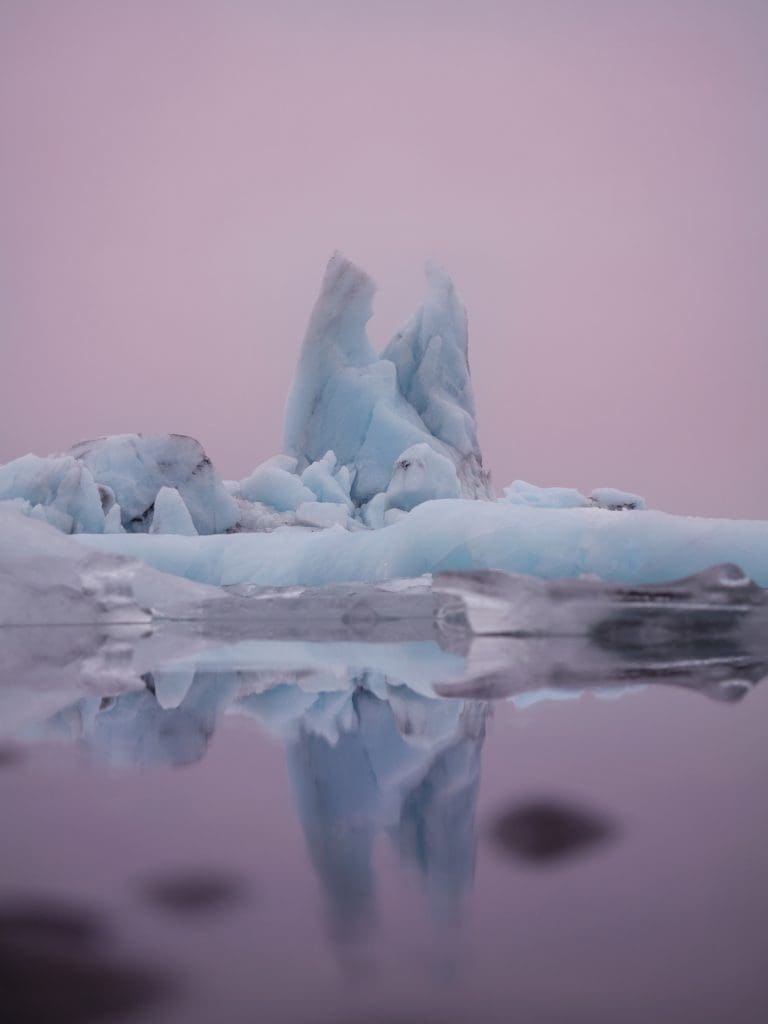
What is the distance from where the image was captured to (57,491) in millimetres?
11211

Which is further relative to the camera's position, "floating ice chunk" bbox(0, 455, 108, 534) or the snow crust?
"floating ice chunk" bbox(0, 455, 108, 534)

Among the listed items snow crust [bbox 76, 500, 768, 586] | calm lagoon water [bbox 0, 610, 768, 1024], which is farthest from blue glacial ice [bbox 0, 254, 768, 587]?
calm lagoon water [bbox 0, 610, 768, 1024]

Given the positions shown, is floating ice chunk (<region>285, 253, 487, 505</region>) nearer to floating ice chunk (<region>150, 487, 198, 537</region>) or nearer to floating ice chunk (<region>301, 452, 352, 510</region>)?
floating ice chunk (<region>301, 452, 352, 510</region>)

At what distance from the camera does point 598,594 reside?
12.6ft

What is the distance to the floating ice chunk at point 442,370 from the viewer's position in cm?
1686

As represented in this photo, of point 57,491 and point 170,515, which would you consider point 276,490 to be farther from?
point 57,491

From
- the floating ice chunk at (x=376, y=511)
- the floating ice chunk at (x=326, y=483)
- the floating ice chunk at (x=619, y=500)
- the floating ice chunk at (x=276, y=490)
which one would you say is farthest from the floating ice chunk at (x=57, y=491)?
the floating ice chunk at (x=619, y=500)

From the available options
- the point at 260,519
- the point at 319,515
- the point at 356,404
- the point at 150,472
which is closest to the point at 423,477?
the point at 319,515

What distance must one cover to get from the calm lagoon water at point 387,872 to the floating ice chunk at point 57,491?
9.83 meters

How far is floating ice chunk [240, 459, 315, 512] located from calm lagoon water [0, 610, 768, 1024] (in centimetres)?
1315

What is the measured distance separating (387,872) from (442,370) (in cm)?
1692

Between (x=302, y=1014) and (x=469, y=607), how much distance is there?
367 cm

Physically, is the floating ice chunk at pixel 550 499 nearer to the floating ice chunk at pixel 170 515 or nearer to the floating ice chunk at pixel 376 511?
the floating ice chunk at pixel 376 511

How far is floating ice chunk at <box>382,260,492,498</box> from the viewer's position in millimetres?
16859
